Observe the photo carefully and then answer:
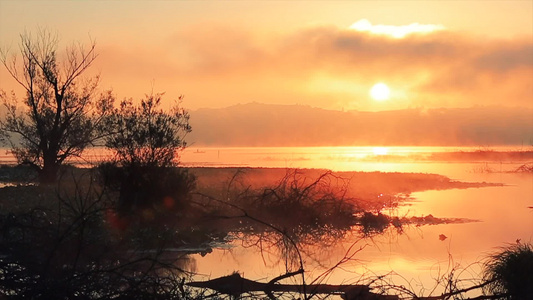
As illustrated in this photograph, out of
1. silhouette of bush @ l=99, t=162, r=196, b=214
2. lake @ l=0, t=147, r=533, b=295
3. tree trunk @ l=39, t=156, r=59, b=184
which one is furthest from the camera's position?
tree trunk @ l=39, t=156, r=59, b=184

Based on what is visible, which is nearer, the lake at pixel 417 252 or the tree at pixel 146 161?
the lake at pixel 417 252

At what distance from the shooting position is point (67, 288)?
5770 millimetres

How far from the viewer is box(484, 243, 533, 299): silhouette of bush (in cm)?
812

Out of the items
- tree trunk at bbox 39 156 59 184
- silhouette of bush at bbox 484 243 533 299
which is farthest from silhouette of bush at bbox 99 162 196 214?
silhouette of bush at bbox 484 243 533 299

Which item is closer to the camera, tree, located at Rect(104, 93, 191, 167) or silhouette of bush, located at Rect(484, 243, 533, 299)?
Answer: silhouette of bush, located at Rect(484, 243, 533, 299)

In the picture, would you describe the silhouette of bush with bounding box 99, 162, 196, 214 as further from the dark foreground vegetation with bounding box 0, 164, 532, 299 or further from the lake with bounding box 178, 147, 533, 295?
the lake with bounding box 178, 147, 533, 295

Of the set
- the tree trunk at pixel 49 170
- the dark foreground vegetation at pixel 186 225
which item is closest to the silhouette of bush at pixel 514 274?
the dark foreground vegetation at pixel 186 225

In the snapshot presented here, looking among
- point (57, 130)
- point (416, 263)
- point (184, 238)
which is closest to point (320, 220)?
point (184, 238)

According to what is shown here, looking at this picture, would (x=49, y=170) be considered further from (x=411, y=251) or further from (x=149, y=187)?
(x=411, y=251)

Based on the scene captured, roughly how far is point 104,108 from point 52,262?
24.8m

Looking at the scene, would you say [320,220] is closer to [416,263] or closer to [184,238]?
[184,238]

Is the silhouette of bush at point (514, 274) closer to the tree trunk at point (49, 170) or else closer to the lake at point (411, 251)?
the lake at point (411, 251)

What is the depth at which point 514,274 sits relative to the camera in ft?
28.7

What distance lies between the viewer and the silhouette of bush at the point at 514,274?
812 centimetres
